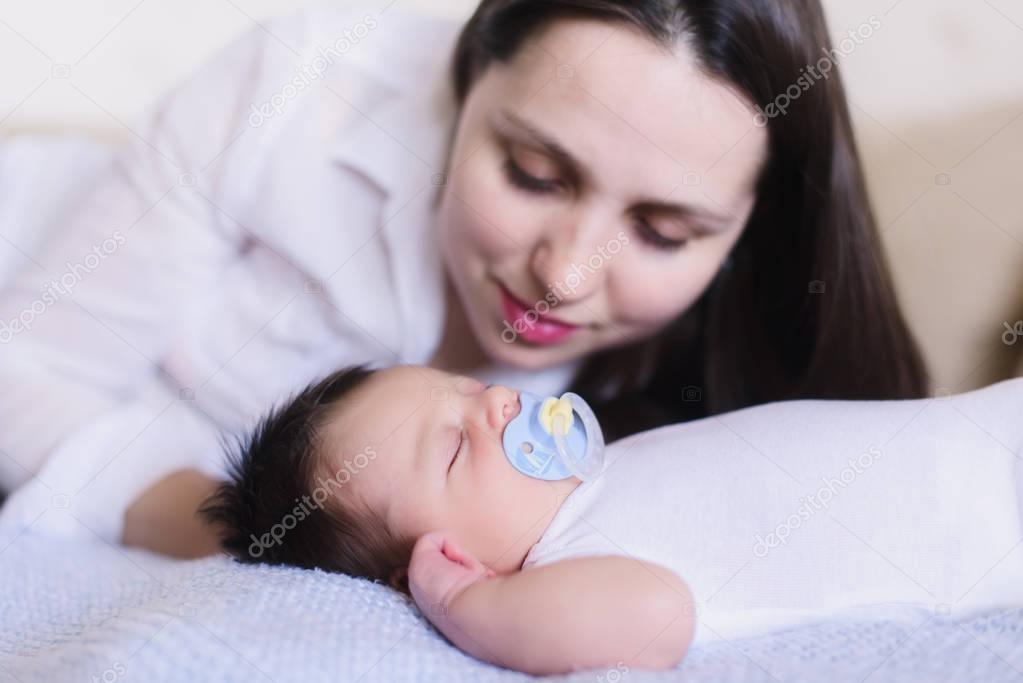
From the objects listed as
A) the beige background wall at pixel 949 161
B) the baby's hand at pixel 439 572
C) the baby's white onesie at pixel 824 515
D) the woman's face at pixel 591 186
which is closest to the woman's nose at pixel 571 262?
the woman's face at pixel 591 186

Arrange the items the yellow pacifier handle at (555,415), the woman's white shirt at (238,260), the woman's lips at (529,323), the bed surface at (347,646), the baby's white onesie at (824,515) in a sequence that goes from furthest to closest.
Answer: the woman's white shirt at (238,260)
the woman's lips at (529,323)
the yellow pacifier handle at (555,415)
the baby's white onesie at (824,515)
the bed surface at (347,646)

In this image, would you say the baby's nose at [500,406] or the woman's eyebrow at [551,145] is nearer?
the baby's nose at [500,406]

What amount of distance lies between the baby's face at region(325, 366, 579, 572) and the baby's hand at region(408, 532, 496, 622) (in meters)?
0.02

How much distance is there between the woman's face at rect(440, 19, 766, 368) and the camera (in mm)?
971

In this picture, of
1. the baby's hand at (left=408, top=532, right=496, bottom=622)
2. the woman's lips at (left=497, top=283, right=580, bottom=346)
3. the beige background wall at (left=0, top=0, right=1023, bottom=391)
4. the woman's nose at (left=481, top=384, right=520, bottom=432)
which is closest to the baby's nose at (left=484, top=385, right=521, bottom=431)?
the woman's nose at (left=481, top=384, right=520, bottom=432)

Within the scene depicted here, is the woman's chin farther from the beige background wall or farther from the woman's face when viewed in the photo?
the beige background wall

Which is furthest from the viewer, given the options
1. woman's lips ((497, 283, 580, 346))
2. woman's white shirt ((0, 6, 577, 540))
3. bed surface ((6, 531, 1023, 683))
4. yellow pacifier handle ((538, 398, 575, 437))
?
woman's white shirt ((0, 6, 577, 540))

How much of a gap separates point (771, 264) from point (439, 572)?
2.42 feet

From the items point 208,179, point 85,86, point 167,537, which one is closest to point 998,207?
point 208,179

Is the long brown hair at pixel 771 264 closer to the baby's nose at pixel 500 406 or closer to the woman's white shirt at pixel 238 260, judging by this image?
the woman's white shirt at pixel 238 260

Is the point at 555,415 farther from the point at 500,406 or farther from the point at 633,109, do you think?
the point at 633,109

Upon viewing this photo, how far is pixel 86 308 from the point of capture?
1239 mm

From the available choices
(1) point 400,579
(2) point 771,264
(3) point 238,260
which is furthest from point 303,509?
(2) point 771,264

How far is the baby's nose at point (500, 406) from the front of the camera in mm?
852
